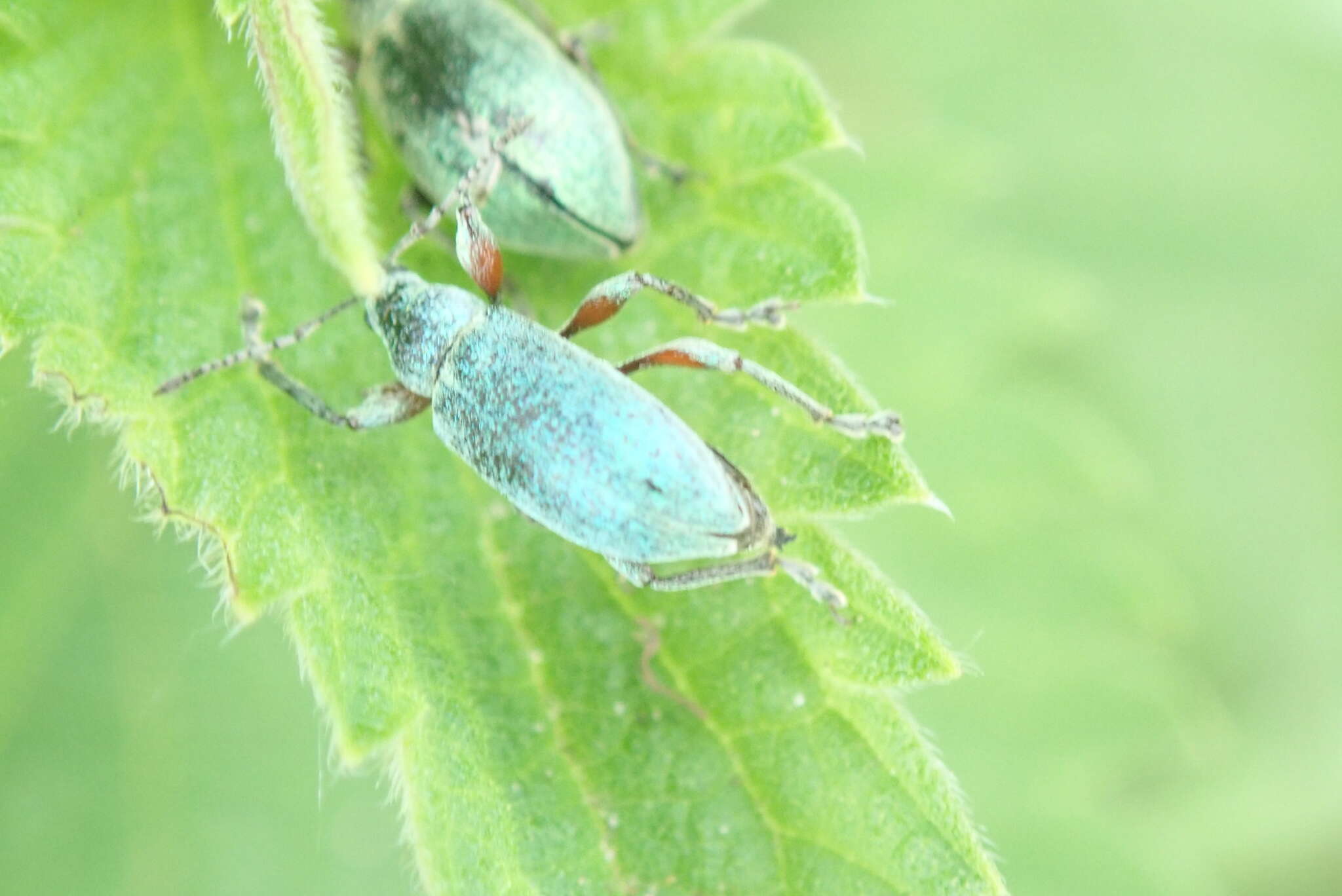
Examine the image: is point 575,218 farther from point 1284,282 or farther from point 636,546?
point 1284,282

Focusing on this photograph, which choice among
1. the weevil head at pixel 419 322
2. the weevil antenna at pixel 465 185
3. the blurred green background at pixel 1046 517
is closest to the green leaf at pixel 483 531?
the weevil head at pixel 419 322

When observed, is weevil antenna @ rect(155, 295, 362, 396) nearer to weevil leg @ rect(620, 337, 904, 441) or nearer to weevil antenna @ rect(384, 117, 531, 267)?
weevil antenna @ rect(384, 117, 531, 267)

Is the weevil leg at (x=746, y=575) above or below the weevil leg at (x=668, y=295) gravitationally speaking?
below

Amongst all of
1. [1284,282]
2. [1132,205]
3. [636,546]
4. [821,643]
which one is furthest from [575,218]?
[1284,282]

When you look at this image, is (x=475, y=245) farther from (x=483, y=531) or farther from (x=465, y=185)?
(x=483, y=531)

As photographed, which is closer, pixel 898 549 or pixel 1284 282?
pixel 898 549

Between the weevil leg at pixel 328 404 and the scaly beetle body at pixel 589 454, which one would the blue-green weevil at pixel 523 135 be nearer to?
the scaly beetle body at pixel 589 454

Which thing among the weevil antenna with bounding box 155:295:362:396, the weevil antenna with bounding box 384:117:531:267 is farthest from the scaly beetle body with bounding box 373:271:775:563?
the weevil antenna with bounding box 384:117:531:267
